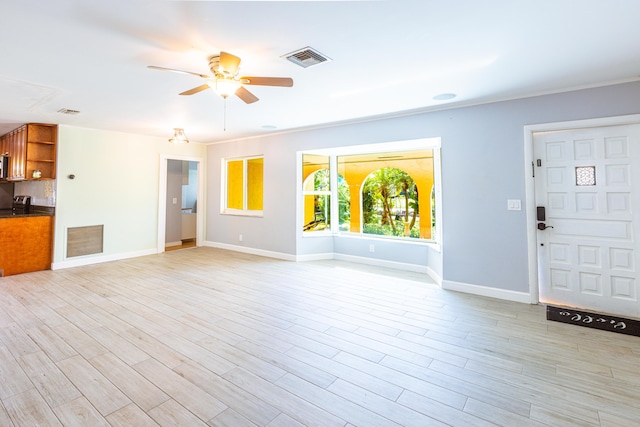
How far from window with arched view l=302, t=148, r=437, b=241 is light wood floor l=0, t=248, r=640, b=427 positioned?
1677 millimetres

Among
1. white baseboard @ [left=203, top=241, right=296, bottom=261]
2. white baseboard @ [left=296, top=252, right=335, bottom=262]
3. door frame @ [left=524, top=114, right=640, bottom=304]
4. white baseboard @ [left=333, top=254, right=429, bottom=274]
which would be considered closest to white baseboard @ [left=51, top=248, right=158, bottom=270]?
white baseboard @ [left=203, top=241, right=296, bottom=261]

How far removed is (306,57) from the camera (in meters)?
2.56

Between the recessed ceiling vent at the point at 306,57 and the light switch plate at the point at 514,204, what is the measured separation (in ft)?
9.13

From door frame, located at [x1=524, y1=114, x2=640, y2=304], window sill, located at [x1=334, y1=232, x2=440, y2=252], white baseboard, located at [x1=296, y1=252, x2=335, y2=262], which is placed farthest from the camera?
white baseboard, located at [x1=296, y1=252, x2=335, y2=262]

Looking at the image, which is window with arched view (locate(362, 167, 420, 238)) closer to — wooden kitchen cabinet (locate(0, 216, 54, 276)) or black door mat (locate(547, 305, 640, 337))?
black door mat (locate(547, 305, 640, 337))

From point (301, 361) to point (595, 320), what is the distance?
3022mm

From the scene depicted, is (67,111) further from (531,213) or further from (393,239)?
(531,213)

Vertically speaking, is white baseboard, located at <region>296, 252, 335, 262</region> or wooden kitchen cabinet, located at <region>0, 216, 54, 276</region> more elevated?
wooden kitchen cabinet, located at <region>0, 216, 54, 276</region>

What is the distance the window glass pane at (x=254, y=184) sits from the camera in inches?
259

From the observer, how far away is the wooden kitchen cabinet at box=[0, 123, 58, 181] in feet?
16.0

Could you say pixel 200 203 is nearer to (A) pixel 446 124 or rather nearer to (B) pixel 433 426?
(A) pixel 446 124

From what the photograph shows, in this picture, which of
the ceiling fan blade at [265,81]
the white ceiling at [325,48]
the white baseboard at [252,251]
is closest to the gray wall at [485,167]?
the white ceiling at [325,48]

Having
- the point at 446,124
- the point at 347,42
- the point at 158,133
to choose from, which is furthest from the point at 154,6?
the point at 158,133

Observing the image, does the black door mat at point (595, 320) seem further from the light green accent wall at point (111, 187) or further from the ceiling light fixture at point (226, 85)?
the light green accent wall at point (111, 187)
